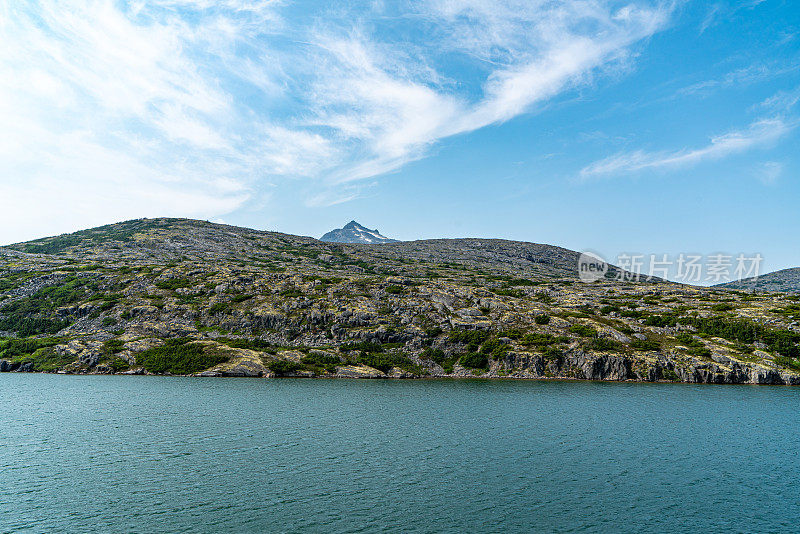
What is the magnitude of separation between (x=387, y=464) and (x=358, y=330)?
3668 inches

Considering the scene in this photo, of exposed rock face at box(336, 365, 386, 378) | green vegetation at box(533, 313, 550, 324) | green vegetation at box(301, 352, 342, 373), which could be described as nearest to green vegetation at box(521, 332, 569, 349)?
green vegetation at box(533, 313, 550, 324)

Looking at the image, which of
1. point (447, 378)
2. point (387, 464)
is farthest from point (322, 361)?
point (387, 464)

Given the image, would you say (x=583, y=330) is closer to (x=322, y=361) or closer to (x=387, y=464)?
(x=322, y=361)

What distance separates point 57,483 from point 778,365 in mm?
148064

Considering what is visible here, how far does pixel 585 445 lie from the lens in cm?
5150

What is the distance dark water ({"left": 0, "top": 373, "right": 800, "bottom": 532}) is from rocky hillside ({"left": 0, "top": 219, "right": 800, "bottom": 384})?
38478mm

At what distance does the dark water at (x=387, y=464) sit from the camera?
31500mm

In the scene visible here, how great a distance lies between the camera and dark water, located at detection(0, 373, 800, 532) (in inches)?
1240

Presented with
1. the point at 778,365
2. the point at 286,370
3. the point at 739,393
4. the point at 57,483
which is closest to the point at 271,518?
the point at 57,483

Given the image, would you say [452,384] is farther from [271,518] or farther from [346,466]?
[271,518]

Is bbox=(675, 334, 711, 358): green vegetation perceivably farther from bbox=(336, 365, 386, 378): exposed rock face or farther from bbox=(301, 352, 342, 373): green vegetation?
bbox=(301, 352, 342, 373): green vegetation

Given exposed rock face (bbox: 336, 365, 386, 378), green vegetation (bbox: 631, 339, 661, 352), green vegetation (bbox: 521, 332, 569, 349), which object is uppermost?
green vegetation (bbox: 631, 339, 661, 352)

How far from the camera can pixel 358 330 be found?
13562 cm

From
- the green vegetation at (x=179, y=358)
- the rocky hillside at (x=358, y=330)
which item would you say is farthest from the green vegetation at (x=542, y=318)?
the green vegetation at (x=179, y=358)
